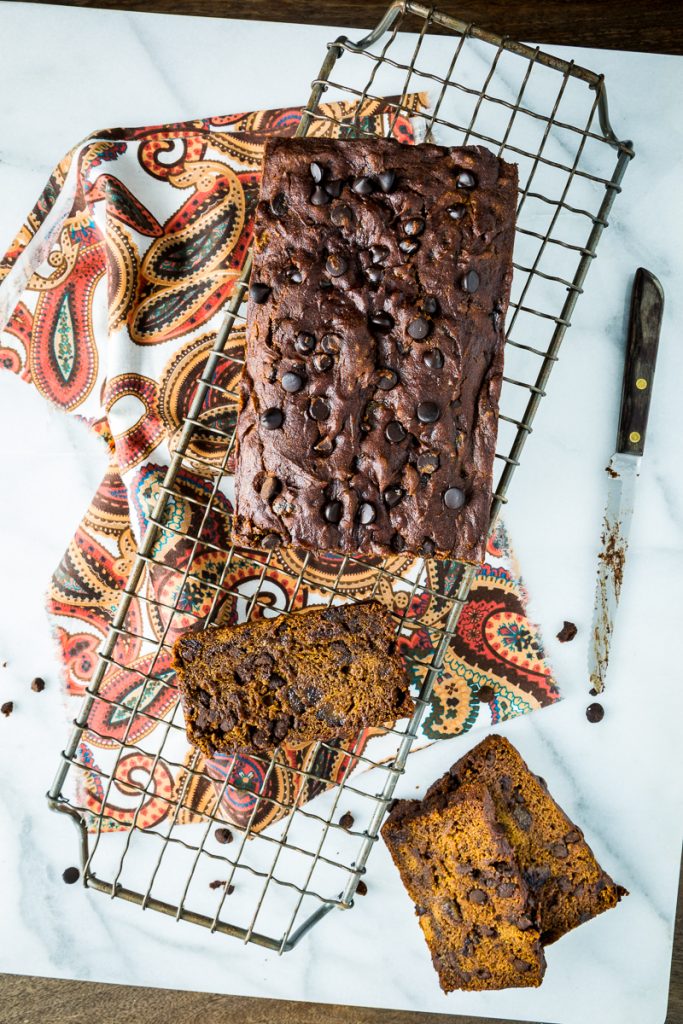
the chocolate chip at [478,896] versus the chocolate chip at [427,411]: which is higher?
the chocolate chip at [427,411]

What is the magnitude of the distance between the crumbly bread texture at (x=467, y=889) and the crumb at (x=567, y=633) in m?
0.65

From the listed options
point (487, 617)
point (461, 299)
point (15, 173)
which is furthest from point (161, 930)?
point (15, 173)

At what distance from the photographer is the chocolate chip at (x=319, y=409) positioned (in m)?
2.42

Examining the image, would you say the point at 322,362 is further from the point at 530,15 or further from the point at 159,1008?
the point at 159,1008

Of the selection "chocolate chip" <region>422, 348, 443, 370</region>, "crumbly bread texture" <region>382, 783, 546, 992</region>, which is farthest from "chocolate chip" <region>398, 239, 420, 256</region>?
"crumbly bread texture" <region>382, 783, 546, 992</region>

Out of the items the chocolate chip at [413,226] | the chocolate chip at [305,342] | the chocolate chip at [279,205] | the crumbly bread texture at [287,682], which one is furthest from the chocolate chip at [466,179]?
the crumbly bread texture at [287,682]

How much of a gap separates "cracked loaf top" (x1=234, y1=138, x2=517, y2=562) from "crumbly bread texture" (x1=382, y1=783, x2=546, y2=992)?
1.11 meters

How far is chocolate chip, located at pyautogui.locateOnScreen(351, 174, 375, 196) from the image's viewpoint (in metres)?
2.41

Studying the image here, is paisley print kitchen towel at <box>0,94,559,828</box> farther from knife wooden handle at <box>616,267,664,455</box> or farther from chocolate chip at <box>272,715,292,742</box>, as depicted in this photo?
knife wooden handle at <box>616,267,664,455</box>

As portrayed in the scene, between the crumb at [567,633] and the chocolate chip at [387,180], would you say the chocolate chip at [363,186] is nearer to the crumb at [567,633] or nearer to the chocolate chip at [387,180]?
the chocolate chip at [387,180]

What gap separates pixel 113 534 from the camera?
3.27 metres

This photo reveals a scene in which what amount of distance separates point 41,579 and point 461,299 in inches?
76.9

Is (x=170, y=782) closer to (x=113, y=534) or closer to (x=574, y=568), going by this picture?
(x=113, y=534)

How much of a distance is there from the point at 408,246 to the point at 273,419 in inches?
24.4
